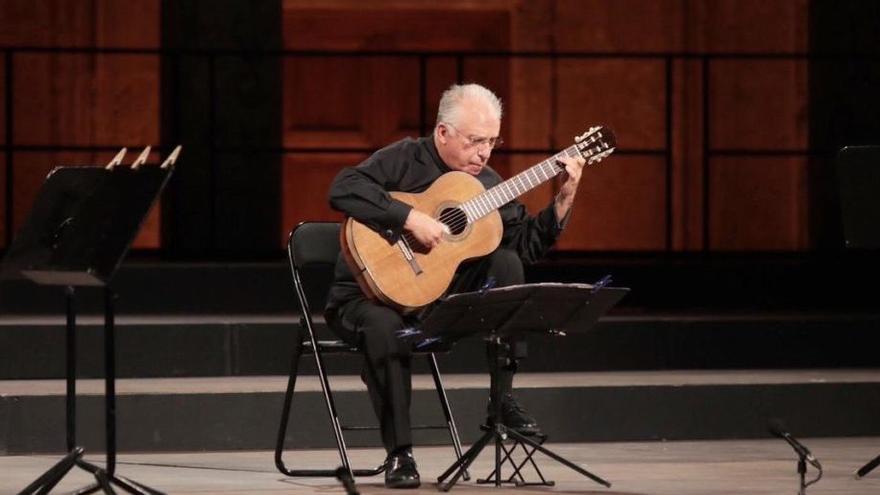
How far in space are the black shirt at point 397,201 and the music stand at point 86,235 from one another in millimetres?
958

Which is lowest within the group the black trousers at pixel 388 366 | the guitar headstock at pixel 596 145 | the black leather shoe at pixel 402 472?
the black leather shoe at pixel 402 472

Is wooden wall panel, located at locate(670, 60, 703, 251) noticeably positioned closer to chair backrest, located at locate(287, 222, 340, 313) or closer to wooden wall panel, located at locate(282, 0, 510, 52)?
wooden wall panel, located at locate(282, 0, 510, 52)

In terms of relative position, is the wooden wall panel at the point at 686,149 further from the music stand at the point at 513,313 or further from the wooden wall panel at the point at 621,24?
the music stand at the point at 513,313

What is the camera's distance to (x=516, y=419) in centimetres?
572

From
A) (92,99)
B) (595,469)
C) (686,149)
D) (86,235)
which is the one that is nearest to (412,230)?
(595,469)

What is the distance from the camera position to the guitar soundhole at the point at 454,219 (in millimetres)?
5629

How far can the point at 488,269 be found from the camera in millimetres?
5691

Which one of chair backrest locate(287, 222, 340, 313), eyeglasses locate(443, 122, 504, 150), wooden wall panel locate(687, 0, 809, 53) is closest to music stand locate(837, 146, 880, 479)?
eyeglasses locate(443, 122, 504, 150)

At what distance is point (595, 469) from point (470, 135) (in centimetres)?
112

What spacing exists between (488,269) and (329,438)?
45.8 inches

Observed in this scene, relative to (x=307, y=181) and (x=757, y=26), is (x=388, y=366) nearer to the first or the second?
(x=307, y=181)

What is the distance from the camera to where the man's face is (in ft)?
18.7

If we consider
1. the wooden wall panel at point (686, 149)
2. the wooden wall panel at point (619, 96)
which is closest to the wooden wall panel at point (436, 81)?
the wooden wall panel at point (619, 96)

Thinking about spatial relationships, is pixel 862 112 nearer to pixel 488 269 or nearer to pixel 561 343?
pixel 561 343
